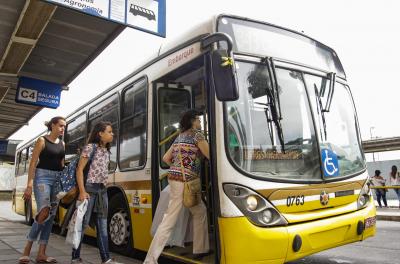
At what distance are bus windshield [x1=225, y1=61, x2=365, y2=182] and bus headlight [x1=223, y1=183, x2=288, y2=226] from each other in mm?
202

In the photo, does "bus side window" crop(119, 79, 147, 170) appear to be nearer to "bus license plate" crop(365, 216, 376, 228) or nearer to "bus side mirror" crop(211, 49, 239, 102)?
"bus side mirror" crop(211, 49, 239, 102)

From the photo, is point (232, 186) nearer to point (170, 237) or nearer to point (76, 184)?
point (170, 237)

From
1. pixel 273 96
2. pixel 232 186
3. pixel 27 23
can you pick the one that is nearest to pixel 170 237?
pixel 232 186

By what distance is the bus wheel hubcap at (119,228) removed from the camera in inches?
228

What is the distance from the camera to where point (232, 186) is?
3.72m

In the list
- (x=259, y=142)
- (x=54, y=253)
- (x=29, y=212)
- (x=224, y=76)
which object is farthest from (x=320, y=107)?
(x=29, y=212)

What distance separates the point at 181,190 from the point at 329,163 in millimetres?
1640

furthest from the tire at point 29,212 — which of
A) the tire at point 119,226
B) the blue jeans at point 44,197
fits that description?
the blue jeans at point 44,197

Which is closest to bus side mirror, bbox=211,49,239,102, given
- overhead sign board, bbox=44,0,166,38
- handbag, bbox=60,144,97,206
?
handbag, bbox=60,144,97,206

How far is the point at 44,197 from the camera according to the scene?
5.10m

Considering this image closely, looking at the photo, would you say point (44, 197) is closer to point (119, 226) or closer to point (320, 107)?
point (119, 226)

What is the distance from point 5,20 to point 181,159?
7069mm

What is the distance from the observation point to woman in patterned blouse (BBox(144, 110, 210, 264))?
4242 mm

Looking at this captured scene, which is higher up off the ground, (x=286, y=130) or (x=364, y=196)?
(x=286, y=130)
